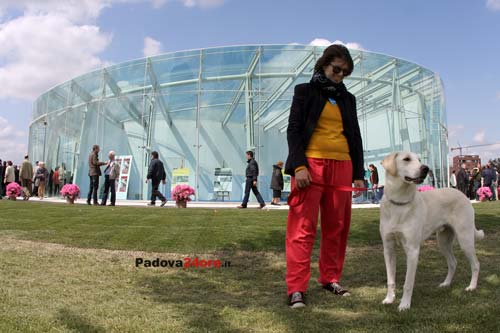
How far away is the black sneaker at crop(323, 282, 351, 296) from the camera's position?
3736 millimetres

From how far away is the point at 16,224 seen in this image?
818cm

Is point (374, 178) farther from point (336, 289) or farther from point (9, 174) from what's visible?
point (9, 174)

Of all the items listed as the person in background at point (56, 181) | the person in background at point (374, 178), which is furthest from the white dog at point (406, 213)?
the person in background at point (56, 181)

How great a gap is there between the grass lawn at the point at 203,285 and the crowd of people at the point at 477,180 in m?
11.6

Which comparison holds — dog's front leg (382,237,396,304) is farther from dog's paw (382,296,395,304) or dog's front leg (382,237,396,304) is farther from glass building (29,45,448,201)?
glass building (29,45,448,201)

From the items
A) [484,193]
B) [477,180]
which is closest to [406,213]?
[484,193]

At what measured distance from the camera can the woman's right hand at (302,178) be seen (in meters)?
3.42

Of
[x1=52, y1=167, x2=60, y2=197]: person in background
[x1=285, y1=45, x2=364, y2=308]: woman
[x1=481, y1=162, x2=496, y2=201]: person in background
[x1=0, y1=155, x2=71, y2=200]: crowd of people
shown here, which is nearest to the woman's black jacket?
[x1=285, y1=45, x2=364, y2=308]: woman

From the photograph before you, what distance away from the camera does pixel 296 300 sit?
339cm

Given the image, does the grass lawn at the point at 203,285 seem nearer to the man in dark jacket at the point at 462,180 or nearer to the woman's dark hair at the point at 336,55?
the woman's dark hair at the point at 336,55

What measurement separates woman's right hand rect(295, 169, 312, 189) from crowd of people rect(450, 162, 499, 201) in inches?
695

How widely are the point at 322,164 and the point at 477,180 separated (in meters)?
20.6

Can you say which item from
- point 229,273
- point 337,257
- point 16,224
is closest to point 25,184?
point 16,224

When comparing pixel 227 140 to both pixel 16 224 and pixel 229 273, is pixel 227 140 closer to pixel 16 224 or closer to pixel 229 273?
pixel 16 224
